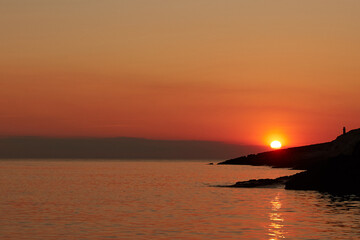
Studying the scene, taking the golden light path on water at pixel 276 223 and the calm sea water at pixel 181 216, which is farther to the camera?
the calm sea water at pixel 181 216

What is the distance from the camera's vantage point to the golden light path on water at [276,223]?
37.8 meters

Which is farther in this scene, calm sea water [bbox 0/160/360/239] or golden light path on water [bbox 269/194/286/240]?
calm sea water [bbox 0/160/360/239]

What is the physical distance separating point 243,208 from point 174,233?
56.6 feet

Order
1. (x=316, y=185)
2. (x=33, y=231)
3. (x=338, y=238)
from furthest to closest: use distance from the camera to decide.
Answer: (x=316, y=185) → (x=33, y=231) → (x=338, y=238)

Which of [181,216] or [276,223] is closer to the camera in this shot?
[276,223]

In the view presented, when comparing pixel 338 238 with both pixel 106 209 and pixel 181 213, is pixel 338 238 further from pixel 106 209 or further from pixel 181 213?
pixel 106 209

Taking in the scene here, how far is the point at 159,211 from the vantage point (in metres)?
53.0

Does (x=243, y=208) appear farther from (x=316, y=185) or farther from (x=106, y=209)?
(x=316, y=185)

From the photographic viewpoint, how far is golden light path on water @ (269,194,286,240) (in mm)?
37750

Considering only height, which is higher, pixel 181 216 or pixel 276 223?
pixel 181 216

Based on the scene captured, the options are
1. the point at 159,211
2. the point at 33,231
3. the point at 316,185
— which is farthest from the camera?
the point at 316,185

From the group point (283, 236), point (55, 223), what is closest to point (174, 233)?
point (283, 236)

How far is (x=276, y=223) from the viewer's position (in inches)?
1736

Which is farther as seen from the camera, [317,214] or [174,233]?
[317,214]
